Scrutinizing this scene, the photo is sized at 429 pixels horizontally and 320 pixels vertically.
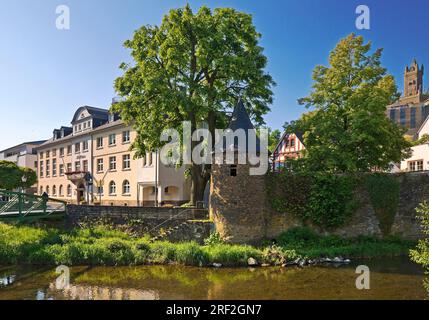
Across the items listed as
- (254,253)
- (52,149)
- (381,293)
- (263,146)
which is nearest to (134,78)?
(263,146)

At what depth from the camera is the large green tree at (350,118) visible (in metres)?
17.8

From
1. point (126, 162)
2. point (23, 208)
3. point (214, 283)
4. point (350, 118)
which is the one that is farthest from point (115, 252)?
point (126, 162)

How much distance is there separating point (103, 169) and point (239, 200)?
2130 centimetres

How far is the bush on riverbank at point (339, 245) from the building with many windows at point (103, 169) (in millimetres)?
13339

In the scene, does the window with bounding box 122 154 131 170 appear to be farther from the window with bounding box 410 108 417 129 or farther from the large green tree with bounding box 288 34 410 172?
the window with bounding box 410 108 417 129

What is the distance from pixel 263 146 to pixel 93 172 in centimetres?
2352

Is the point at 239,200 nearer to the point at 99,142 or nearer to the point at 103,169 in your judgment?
the point at 103,169

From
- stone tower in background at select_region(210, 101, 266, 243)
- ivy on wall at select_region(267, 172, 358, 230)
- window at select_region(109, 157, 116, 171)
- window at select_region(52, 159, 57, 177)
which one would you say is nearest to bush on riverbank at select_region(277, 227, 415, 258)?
ivy on wall at select_region(267, 172, 358, 230)

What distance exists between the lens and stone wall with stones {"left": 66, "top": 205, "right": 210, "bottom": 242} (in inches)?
725

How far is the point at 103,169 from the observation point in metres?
35.1

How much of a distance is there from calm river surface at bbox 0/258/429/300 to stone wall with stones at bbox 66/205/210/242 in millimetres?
3251

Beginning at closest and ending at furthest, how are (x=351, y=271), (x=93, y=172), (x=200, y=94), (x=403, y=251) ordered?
(x=351, y=271)
(x=403, y=251)
(x=200, y=94)
(x=93, y=172)

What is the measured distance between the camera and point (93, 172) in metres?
36.4
